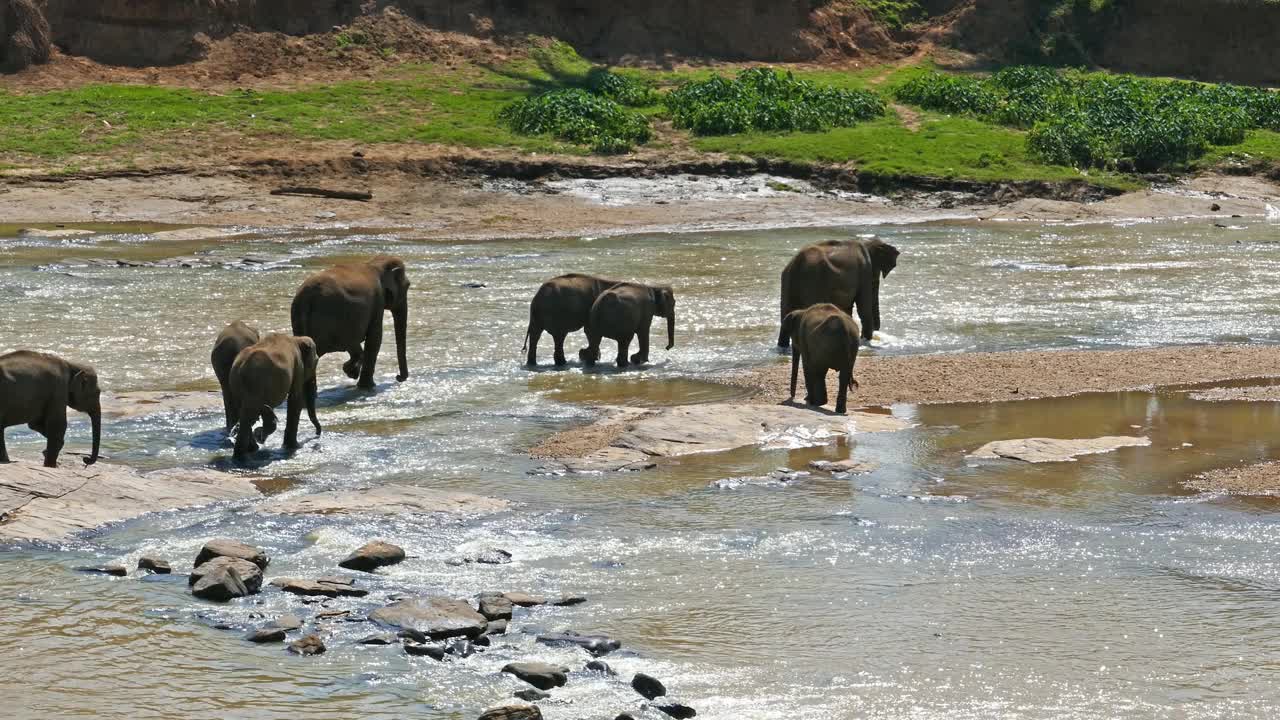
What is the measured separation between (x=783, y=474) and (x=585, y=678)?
450cm

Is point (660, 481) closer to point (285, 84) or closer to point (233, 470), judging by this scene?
point (233, 470)

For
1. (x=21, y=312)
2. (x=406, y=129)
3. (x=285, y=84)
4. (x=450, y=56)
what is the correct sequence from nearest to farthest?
(x=21, y=312) → (x=406, y=129) → (x=285, y=84) → (x=450, y=56)

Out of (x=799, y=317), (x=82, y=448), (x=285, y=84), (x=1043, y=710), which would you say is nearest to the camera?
(x=1043, y=710)

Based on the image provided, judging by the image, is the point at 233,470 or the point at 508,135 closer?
the point at 233,470

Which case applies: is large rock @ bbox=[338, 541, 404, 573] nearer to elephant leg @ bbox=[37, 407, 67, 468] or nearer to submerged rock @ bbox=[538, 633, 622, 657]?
submerged rock @ bbox=[538, 633, 622, 657]

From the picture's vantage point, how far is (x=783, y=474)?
1231 cm

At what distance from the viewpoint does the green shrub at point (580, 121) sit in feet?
121

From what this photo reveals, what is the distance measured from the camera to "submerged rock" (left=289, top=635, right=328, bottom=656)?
27.4ft

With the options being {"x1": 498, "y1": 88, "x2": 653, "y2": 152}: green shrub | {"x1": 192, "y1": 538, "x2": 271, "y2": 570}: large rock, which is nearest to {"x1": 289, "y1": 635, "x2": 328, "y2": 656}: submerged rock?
{"x1": 192, "y1": 538, "x2": 271, "y2": 570}: large rock

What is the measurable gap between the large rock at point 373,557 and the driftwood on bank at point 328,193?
23.8 metres

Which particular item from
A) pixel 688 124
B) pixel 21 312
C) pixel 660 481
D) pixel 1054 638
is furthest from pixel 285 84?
pixel 1054 638

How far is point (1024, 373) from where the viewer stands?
1695 cm

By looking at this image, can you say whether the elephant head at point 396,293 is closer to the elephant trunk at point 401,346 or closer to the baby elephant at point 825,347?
the elephant trunk at point 401,346

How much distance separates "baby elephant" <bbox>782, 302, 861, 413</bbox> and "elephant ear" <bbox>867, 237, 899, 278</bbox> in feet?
16.5
